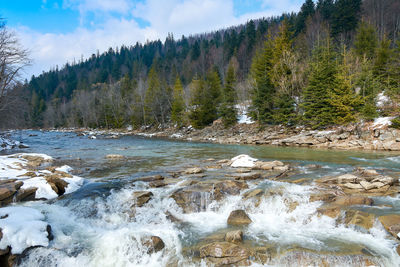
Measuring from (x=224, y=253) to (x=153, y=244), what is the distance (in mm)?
1696

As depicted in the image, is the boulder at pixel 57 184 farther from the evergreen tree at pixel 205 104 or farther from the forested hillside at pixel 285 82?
the evergreen tree at pixel 205 104

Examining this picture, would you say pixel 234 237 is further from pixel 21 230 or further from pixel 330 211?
pixel 21 230

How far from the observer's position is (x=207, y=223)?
669 cm

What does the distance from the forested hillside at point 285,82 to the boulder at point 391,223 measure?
16119 millimetres

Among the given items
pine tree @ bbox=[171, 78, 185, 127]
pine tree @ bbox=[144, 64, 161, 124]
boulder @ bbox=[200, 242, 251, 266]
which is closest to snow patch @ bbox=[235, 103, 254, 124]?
pine tree @ bbox=[171, 78, 185, 127]

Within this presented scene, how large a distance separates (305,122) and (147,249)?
24.0m

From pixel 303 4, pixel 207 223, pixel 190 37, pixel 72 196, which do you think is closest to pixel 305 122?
pixel 207 223

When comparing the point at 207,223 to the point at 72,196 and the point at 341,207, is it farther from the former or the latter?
the point at 72,196

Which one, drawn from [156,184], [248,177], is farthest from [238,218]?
[156,184]

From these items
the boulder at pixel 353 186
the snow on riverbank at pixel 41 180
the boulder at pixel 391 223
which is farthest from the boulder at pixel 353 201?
the snow on riverbank at pixel 41 180

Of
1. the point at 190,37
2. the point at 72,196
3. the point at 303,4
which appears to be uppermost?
the point at 190,37

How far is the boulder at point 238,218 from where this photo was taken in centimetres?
652

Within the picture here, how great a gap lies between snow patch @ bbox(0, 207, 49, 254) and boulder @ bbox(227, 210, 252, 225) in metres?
4.68

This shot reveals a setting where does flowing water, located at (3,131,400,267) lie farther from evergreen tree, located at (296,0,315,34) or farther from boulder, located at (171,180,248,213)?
evergreen tree, located at (296,0,315,34)
